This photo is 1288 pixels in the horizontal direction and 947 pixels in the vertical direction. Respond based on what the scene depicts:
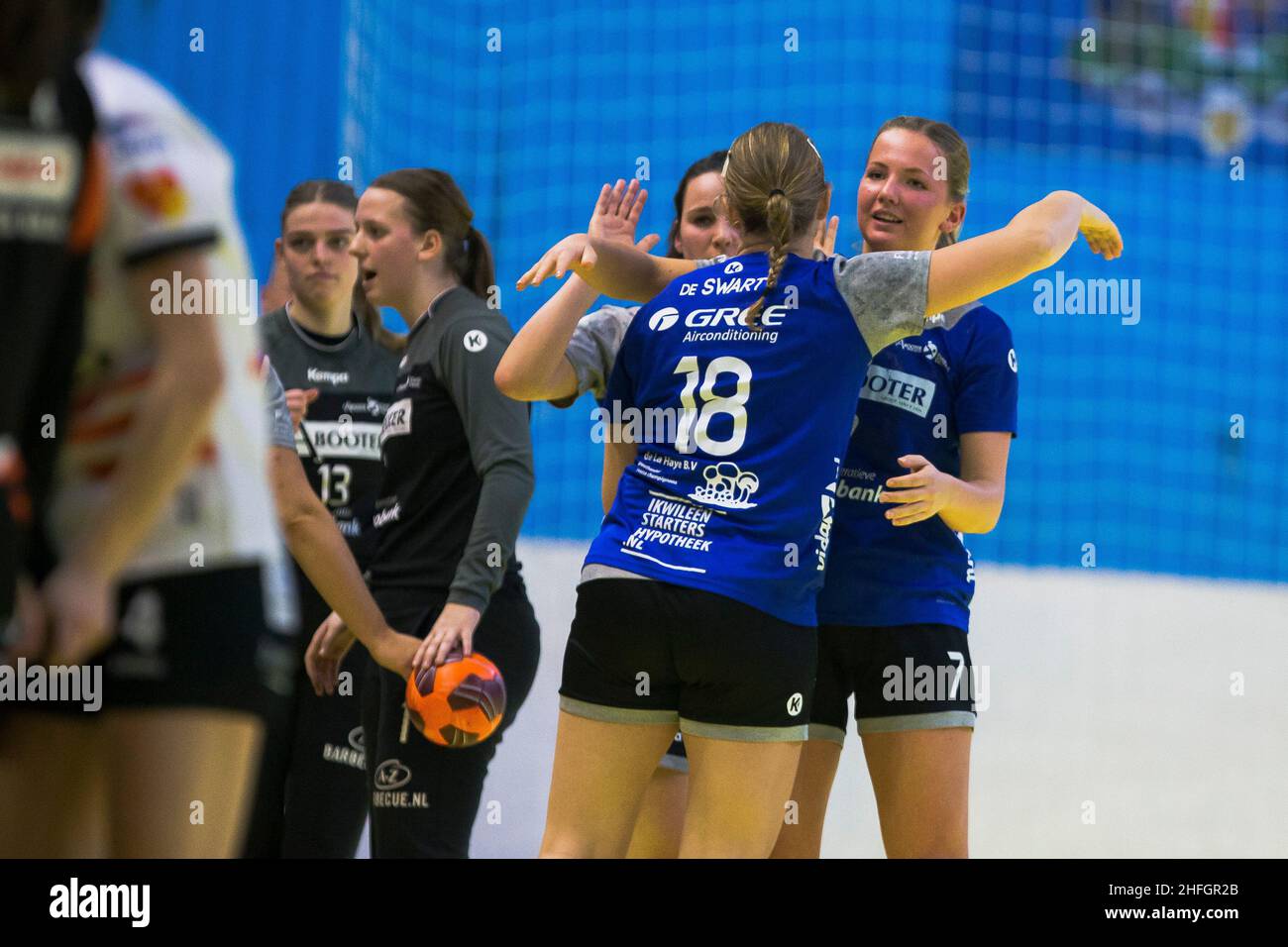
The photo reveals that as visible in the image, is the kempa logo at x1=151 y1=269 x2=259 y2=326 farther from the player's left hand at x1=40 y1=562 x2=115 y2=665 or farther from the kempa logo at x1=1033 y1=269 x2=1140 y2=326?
the kempa logo at x1=1033 y1=269 x2=1140 y2=326

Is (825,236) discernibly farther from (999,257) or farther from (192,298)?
(192,298)

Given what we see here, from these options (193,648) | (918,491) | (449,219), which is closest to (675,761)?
(918,491)

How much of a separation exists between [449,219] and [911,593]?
1.39m

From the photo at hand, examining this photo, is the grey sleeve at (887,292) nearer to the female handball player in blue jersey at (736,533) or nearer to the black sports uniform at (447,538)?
the female handball player in blue jersey at (736,533)

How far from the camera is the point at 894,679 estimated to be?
9.65ft

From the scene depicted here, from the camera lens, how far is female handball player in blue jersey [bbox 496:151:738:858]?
282 cm

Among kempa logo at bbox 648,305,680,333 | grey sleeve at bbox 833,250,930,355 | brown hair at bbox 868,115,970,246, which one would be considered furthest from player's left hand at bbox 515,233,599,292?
brown hair at bbox 868,115,970,246

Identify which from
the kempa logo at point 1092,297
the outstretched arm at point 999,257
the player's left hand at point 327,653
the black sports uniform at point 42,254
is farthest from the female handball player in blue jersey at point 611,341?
the kempa logo at point 1092,297

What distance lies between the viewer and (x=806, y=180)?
2.70 meters

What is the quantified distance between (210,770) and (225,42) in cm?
497

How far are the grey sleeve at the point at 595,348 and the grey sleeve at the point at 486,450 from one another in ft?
0.75

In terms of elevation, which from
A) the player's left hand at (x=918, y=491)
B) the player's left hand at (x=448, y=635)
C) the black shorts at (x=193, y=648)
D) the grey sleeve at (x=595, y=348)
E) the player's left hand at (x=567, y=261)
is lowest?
the player's left hand at (x=448, y=635)

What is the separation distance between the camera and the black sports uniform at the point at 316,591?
3506mm
